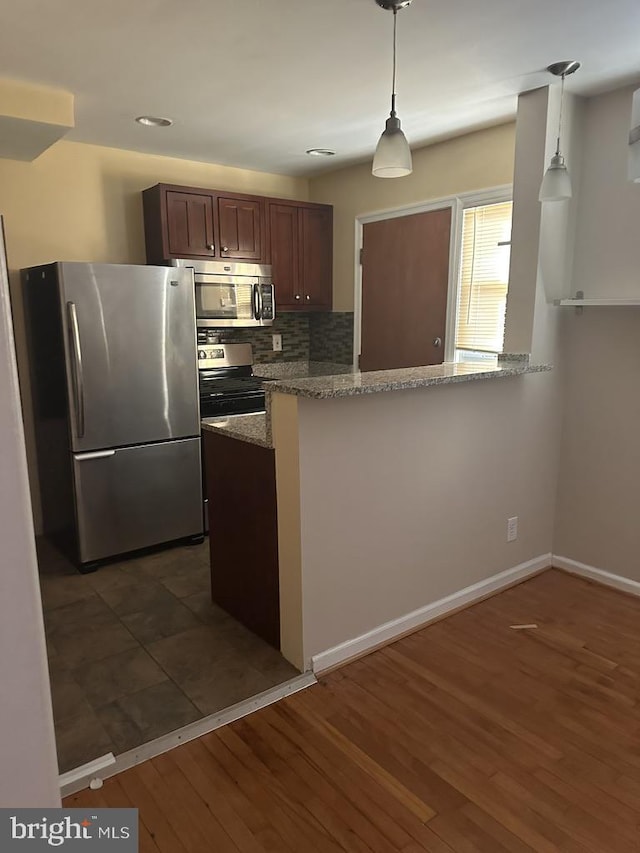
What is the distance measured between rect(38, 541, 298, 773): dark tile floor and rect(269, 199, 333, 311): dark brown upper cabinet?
2.19 meters

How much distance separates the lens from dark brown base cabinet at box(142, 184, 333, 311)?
145 inches

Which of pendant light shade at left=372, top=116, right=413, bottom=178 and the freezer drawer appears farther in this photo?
the freezer drawer

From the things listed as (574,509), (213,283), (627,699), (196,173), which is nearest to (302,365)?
(213,283)

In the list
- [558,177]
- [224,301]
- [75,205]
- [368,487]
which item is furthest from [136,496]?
[558,177]

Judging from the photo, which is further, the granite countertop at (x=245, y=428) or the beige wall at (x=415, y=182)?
the beige wall at (x=415, y=182)

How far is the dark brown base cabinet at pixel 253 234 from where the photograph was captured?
3695 millimetres

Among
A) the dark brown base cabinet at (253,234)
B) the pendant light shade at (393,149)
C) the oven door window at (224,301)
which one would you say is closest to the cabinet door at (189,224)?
the dark brown base cabinet at (253,234)

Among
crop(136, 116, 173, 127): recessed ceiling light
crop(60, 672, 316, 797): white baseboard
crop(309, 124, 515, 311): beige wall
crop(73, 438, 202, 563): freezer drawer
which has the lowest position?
crop(60, 672, 316, 797): white baseboard

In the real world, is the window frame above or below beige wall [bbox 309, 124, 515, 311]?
below

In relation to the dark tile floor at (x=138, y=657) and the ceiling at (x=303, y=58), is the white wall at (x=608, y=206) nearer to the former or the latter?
the ceiling at (x=303, y=58)

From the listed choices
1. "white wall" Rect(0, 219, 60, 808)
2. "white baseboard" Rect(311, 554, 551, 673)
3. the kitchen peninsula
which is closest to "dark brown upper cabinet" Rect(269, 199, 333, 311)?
the kitchen peninsula

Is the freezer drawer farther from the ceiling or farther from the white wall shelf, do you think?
the white wall shelf

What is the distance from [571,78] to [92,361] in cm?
263

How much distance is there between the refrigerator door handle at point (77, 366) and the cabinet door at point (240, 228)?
1.27m
